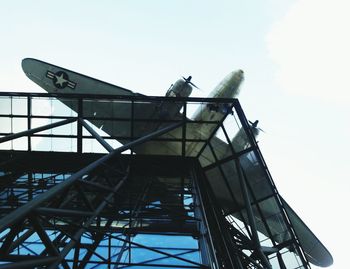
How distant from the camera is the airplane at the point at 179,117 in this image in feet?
55.2

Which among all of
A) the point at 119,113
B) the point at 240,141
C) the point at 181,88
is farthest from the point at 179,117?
the point at 181,88

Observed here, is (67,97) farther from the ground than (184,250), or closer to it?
farther from the ground

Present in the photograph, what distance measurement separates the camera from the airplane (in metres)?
16.8

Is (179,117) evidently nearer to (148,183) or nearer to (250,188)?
(148,183)

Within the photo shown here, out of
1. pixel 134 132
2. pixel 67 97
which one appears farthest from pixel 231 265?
pixel 67 97

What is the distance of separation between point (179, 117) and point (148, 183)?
3.67m

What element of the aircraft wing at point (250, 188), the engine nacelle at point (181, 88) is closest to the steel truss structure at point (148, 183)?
the aircraft wing at point (250, 188)

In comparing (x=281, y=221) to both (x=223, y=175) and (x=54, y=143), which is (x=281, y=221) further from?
(x=54, y=143)

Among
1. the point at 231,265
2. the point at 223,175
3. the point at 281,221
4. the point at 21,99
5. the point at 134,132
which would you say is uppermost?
the point at 21,99

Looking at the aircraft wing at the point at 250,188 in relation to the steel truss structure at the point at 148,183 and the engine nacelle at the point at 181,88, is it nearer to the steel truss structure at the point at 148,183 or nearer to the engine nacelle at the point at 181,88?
the steel truss structure at the point at 148,183

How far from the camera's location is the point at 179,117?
17.2 metres

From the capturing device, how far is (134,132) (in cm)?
1769

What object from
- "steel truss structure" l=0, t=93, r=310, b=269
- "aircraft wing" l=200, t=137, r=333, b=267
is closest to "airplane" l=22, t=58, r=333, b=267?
"aircraft wing" l=200, t=137, r=333, b=267

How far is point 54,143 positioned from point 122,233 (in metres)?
5.90
